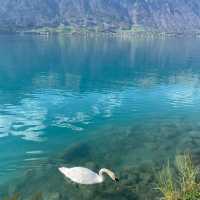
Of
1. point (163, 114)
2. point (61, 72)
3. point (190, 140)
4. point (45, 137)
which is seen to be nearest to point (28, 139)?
point (45, 137)

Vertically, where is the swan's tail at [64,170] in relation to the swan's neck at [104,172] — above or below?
below

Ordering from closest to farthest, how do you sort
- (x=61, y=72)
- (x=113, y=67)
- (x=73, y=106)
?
(x=73, y=106) → (x=61, y=72) → (x=113, y=67)

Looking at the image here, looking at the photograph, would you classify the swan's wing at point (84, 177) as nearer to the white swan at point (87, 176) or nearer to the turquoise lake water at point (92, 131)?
the white swan at point (87, 176)

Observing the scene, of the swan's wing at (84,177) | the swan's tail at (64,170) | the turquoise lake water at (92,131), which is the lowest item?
the turquoise lake water at (92,131)

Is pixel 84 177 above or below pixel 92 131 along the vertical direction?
above

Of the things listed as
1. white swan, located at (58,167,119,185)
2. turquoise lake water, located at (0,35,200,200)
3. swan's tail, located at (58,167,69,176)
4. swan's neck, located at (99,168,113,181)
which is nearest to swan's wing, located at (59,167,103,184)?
white swan, located at (58,167,119,185)

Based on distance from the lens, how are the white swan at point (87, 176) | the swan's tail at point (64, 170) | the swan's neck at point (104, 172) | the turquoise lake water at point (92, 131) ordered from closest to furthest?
the swan's neck at point (104, 172) < the white swan at point (87, 176) < the turquoise lake water at point (92, 131) < the swan's tail at point (64, 170)

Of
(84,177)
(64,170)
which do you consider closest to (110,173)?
(84,177)

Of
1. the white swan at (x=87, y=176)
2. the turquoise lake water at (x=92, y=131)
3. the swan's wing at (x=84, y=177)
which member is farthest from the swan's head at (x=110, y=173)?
the turquoise lake water at (x=92, y=131)

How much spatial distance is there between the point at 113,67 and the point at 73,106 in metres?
59.5

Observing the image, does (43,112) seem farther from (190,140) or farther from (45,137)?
(190,140)

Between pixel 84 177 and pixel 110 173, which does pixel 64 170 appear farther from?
pixel 110 173

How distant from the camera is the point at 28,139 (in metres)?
40.4

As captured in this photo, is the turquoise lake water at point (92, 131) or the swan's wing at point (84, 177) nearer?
the swan's wing at point (84, 177)
